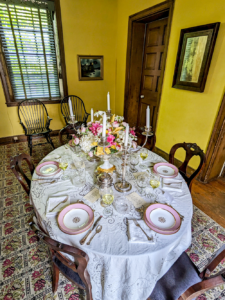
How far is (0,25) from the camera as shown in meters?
2.86

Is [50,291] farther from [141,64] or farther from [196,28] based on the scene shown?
[141,64]

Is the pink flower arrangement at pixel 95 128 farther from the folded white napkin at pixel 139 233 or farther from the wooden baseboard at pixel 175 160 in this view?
the wooden baseboard at pixel 175 160

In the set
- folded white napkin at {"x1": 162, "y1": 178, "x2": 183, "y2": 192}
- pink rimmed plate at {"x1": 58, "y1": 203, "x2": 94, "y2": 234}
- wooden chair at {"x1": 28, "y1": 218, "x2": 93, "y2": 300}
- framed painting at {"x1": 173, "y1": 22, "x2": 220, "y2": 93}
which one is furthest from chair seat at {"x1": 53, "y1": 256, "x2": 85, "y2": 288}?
framed painting at {"x1": 173, "y1": 22, "x2": 220, "y2": 93}

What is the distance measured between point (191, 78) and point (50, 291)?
8.97 feet

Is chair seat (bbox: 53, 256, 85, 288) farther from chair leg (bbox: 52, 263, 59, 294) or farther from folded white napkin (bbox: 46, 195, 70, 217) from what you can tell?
folded white napkin (bbox: 46, 195, 70, 217)

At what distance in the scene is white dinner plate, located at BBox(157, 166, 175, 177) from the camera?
1.46 metres

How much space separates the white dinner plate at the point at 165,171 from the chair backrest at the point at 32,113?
8.74 feet

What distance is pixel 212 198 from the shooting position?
2.23 m

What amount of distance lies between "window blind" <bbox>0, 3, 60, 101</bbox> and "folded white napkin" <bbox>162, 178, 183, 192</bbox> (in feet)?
10.4

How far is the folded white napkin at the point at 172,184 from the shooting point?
1298 mm

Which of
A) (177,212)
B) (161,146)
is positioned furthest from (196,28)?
(177,212)

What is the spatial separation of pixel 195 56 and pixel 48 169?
2.22 meters

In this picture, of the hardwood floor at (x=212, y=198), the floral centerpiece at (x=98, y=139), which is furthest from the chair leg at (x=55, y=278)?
the hardwood floor at (x=212, y=198)

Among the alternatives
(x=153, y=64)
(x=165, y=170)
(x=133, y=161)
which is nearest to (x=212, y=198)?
(x=165, y=170)
